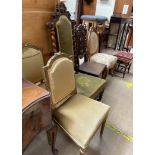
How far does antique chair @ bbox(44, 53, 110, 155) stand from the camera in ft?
3.97

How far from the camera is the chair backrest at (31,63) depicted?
1458mm

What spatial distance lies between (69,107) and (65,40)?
3.21 feet

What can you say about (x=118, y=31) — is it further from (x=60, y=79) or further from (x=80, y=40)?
(x=60, y=79)

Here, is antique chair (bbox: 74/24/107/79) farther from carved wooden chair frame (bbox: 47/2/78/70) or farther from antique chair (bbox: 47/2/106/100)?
carved wooden chair frame (bbox: 47/2/78/70)

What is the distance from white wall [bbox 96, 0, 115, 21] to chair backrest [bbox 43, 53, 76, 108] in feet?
13.8

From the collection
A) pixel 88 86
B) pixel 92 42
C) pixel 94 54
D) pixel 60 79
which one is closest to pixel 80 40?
pixel 92 42

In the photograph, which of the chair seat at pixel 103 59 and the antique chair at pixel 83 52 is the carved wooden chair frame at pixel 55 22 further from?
the chair seat at pixel 103 59

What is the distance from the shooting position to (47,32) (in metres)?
1.91

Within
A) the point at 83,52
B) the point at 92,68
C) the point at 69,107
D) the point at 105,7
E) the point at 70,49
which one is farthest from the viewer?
the point at 105,7

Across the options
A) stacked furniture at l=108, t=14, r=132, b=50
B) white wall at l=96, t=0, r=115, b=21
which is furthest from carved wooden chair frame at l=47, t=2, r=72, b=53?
white wall at l=96, t=0, r=115, b=21

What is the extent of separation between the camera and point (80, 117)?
1311 mm

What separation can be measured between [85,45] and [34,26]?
1.06 meters
